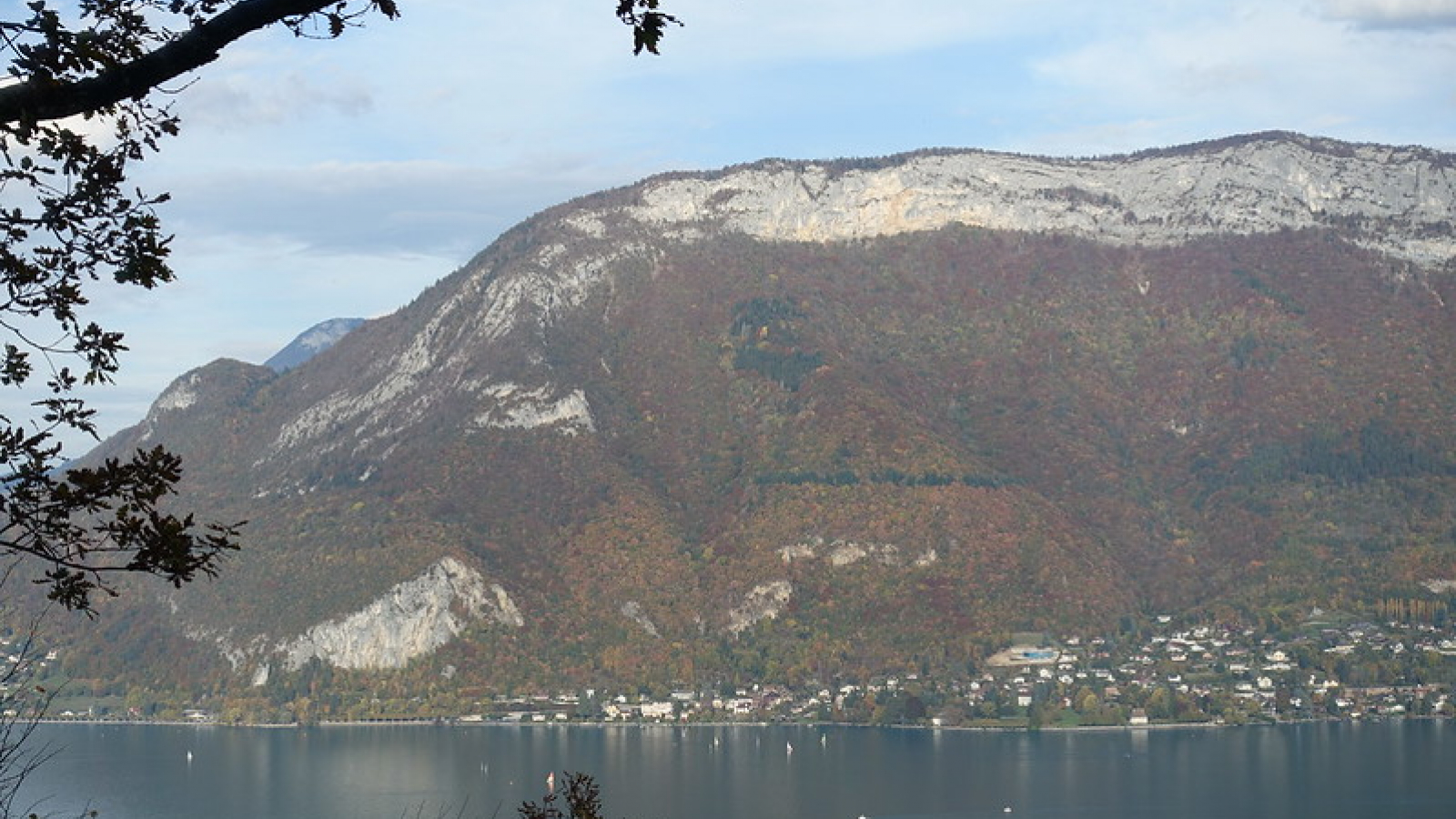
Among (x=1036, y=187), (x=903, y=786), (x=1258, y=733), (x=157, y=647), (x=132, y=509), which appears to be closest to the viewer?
(x=132, y=509)

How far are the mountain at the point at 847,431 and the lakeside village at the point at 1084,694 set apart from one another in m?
2.74

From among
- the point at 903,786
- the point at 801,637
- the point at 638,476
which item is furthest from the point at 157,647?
the point at 903,786

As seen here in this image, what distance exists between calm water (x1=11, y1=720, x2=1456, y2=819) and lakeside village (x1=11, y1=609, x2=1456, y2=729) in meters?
2.62

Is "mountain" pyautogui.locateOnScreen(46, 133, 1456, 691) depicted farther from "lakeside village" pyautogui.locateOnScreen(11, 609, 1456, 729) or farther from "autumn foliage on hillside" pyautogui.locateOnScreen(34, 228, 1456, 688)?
"lakeside village" pyautogui.locateOnScreen(11, 609, 1456, 729)

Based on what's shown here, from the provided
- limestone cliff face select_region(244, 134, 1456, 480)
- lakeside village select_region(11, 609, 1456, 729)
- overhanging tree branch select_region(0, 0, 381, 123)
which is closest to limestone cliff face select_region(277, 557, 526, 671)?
lakeside village select_region(11, 609, 1456, 729)

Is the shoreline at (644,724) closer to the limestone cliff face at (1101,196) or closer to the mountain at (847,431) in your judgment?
the mountain at (847,431)

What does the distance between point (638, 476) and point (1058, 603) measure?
89.8ft

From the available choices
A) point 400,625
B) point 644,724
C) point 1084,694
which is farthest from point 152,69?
point 400,625

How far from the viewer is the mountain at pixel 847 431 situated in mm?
105875

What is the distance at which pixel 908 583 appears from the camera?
348 feet

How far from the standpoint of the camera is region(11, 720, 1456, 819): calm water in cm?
6209

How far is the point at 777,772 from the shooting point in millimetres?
72438

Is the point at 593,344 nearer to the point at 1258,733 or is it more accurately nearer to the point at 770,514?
the point at 770,514

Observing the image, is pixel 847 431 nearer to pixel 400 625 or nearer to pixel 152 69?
pixel 400 625
